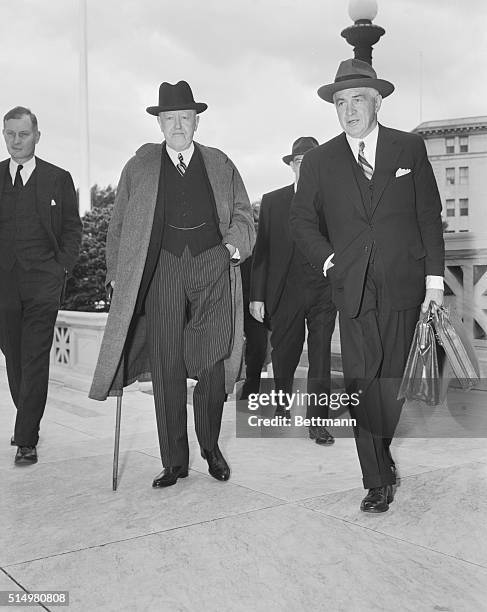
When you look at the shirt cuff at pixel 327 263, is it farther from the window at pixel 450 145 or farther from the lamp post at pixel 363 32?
the window at pixel 450 145

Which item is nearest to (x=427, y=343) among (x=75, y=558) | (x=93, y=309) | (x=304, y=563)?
(x=304, y=563)

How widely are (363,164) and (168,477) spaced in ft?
5.73

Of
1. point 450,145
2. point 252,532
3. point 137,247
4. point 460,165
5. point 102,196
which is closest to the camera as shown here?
point 252,532

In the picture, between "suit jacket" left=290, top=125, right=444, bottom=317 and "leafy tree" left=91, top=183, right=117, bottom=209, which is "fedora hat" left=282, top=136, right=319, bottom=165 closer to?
"suit jacket" left=290, top=125, right=444, bottom=317

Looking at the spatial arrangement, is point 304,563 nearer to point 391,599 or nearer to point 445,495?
Result: point 391,599

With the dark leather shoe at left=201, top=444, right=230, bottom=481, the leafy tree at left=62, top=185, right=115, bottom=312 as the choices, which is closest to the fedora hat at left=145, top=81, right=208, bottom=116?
the dark leather shoe at left=201, top=444, right=230, bottom=481

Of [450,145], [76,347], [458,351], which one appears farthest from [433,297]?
[450,145]

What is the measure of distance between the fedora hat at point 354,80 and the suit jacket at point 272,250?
1773mm

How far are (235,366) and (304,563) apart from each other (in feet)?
4.85

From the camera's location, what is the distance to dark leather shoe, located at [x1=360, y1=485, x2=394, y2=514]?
3605 millimetres

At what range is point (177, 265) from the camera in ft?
13.5

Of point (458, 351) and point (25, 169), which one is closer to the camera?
point (458, 351)

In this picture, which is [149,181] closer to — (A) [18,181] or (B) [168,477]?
(A) [18,181]

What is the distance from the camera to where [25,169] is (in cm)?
484
